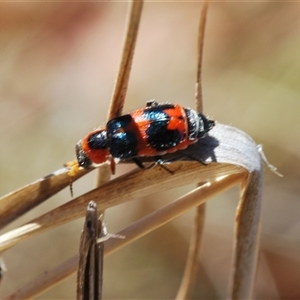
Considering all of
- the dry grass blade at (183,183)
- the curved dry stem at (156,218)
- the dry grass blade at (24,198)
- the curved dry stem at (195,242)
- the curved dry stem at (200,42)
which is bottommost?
the curved dry stem at (195,242)

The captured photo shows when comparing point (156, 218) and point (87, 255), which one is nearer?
point (87, 255)

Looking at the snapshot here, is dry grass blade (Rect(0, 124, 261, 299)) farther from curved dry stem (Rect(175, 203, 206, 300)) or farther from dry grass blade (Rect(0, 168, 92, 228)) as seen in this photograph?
curved dry stem (Rect(175, 203, 206, 300))

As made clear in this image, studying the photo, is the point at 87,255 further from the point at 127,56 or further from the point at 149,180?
the point at 127,56

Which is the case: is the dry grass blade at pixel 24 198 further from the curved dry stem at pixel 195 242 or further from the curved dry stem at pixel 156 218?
the curved dry stem at pixel 195 242

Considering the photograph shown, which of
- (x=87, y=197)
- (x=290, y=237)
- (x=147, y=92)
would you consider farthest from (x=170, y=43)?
(x=87, y=197)

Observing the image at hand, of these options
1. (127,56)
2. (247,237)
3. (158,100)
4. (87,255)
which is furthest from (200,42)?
(158,100)

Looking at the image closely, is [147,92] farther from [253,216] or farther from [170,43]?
[253,216]

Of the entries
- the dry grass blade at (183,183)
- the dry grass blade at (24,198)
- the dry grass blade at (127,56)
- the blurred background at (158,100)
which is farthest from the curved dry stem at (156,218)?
the blurred background at (158,100)

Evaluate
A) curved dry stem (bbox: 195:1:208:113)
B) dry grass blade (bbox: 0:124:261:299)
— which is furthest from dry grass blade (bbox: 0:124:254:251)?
curved dry stem (bbox: 195:1:208:113)
